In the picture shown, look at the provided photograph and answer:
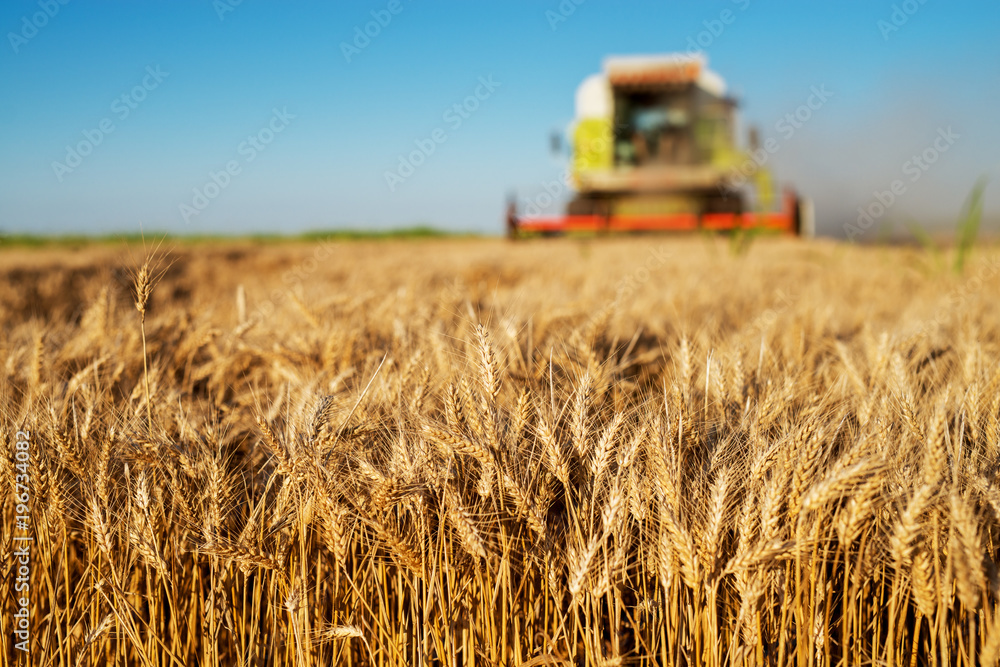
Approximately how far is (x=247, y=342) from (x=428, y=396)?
0.74 m

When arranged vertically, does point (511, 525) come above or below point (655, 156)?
below

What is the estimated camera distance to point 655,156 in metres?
10.4

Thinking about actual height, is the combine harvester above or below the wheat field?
above

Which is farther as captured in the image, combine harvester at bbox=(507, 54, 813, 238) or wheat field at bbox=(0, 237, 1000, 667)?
combine harvester at bbox=(507, 54, 813, 238)

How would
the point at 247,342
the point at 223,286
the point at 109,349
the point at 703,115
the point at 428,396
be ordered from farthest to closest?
1. the point at 703,115
2. the point at 223,286
3. the point at 247,342
4. the point at 109,349
5. the point at 428,396

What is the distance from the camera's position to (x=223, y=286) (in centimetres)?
410

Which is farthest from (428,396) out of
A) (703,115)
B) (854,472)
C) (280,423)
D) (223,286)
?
(703,115)

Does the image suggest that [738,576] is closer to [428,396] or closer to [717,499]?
[717,499]

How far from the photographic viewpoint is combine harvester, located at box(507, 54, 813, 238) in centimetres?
962

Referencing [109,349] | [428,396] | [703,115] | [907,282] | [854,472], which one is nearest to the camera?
[854,472]

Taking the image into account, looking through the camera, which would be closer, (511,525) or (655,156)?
(511,525)

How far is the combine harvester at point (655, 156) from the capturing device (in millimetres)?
9625

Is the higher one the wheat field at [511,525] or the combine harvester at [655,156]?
the combine harvester at [655,156]

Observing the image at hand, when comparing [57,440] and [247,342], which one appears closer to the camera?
[57,440]
